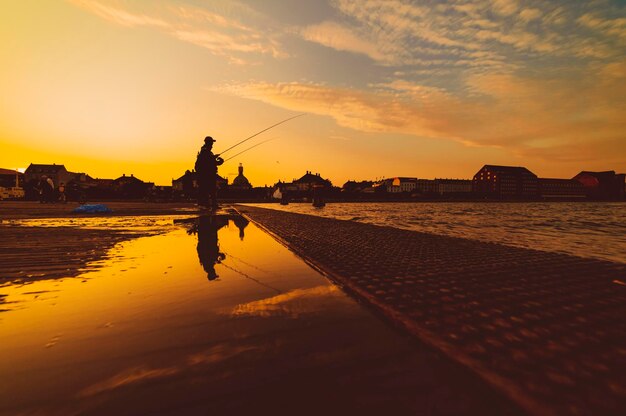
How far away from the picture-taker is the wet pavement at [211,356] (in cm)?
168

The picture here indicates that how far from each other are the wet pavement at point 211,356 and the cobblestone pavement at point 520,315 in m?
0.27

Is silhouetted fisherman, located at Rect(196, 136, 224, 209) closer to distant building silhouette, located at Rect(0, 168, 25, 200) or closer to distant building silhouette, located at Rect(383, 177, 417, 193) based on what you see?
distant building silhouette, located at Rect(0, 168, 25, 200)

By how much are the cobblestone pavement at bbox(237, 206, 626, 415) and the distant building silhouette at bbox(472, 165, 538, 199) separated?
529 feet

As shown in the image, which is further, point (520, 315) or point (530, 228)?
point (530, 228)

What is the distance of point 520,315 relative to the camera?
3.12 metres

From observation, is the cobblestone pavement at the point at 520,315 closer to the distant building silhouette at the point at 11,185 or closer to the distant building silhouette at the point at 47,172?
the distant building silhouette at the point at 11,185

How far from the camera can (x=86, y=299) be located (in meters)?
3.53

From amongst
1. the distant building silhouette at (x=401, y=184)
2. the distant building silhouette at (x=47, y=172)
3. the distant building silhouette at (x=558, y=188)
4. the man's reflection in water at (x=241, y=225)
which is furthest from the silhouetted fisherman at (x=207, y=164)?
the distant building silhouette at (x=558, y=188)

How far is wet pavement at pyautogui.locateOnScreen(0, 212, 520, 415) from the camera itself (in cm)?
168

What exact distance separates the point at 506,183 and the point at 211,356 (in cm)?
17391

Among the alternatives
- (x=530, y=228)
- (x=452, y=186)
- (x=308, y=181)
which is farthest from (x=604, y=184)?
(x=530, y=228)

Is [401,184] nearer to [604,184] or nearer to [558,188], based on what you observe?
[558,188]

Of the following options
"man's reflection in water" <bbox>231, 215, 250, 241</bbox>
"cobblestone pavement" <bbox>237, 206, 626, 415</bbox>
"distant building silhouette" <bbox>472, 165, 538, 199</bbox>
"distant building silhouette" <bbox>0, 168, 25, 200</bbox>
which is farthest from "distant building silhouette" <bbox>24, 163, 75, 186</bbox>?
"distant building silhouette" <bbox>472, 165, 538, 199</bbox>

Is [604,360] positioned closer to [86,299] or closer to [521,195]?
[86,299]
